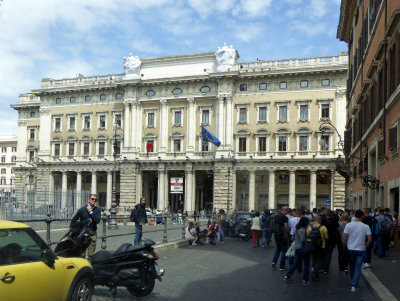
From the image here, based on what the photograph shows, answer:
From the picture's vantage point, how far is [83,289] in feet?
23.5

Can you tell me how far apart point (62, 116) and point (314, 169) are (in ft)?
113

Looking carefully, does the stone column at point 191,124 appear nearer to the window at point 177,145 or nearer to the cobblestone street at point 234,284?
the window at point 177,145

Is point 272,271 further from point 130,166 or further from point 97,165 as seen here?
point 97,165

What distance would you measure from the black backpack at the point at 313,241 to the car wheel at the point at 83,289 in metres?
5.31

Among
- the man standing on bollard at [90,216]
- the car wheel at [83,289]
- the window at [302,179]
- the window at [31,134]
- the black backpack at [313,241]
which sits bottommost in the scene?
the car wheel at [83,289]

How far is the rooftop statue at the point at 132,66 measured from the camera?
6056 centimetres

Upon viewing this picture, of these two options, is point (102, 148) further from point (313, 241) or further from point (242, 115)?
point (313, 241)

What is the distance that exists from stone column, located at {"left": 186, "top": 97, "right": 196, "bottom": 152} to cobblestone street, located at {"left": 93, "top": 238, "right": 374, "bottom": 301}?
42.5m

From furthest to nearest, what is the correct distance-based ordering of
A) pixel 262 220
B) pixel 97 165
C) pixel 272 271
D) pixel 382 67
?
pixel 97 165 < pixel 262 220 < pixel 382 67 < pixel 272 271

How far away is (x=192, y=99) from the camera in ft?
189

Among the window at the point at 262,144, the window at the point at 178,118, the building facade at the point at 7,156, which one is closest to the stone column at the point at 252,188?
the window at the point at 262,144

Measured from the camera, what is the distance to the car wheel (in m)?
6.88

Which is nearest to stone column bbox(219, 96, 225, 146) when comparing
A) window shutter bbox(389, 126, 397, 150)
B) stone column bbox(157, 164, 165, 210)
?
stone column bbox(157, 164, 165, 210)

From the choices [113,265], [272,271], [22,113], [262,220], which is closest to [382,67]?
[262,220]
